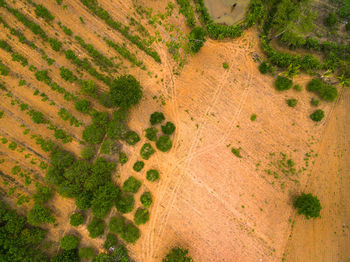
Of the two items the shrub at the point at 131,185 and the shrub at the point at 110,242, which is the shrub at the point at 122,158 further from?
the shrub at the point at 110,242

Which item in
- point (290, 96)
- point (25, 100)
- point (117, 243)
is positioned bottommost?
point (117, 243)

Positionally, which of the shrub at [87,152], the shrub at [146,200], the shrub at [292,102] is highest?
the shrub at [292,102]

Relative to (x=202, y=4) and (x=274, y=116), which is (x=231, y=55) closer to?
(x=202, y=4)

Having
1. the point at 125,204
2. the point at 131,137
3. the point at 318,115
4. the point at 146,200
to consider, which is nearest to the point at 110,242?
the point at 125,204

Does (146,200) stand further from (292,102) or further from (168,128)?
(292,102)

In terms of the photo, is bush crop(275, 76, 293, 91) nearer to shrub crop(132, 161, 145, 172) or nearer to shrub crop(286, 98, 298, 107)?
shrub crop(286, 98, 298, 107)

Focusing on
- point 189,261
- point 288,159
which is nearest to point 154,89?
point 288,159

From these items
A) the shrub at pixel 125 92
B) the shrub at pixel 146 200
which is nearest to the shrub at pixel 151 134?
the shrub at pixel 125 92
